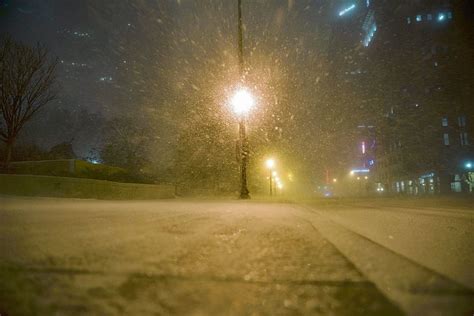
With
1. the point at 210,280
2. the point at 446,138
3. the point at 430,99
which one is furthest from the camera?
the point at 430,99

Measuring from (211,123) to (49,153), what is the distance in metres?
14.6

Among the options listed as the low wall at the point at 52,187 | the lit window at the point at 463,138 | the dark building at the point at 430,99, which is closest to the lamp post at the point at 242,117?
the low wall at the point at 52,187

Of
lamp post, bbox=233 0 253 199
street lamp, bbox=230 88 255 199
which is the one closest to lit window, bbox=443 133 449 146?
lamp post, bbox=233 0 253 199

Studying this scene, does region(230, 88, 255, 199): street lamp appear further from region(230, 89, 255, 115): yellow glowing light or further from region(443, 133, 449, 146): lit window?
region(443, 133, 449, 146): lit window

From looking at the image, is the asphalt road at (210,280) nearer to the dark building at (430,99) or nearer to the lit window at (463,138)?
the dark building at (430,99)

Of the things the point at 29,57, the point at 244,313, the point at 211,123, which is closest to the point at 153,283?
the point at 244,313

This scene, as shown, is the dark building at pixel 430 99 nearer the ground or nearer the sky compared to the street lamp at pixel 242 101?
nearer the sky

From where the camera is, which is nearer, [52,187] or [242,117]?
[52,187]

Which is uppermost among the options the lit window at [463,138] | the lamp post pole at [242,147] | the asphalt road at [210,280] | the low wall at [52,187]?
the lit window at [463,138]

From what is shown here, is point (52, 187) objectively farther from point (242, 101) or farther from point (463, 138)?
point (463, 138)

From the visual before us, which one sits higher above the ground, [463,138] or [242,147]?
[463,138]

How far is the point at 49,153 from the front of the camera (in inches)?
1293

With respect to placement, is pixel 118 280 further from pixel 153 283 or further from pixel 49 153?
pixel 49 153

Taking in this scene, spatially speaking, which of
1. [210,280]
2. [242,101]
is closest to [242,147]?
[242,101]
